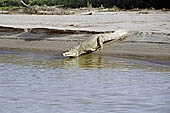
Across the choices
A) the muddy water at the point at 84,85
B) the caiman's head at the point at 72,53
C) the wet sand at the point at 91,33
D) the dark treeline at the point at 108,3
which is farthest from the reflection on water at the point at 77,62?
the dark treeline at the point at 108,3

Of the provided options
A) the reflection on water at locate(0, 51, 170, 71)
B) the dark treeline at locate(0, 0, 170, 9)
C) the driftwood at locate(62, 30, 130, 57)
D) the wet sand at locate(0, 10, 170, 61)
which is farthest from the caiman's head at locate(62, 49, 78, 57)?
the dark treeline at locate(0, 0, 170, 9)

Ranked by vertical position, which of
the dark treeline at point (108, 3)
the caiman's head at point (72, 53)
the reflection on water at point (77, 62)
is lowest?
the reflection on water at point (77, 62)

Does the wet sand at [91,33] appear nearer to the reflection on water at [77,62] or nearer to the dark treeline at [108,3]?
the reflection on water at [77,62]

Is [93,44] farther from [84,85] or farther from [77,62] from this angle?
[84,85]

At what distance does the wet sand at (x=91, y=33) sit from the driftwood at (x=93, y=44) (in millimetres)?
193

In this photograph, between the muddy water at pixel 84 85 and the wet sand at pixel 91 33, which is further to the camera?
the wet sand at pixel 91 33

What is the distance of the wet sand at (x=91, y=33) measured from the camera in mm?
14266

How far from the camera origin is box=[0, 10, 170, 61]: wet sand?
14.3 m

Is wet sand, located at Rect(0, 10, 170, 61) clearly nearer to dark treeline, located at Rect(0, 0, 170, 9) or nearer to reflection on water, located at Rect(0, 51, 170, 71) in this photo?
reflection on water, located at Rect(0, 51, 170, 71)

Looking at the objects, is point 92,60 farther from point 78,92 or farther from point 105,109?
point 105,109

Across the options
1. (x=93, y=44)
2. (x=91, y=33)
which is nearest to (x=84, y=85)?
(x=93, y=44)

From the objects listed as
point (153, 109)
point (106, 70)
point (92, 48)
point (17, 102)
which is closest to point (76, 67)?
point (106, 70)

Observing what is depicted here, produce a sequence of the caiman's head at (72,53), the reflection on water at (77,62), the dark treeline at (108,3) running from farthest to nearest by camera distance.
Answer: the dark treeline at (108,3) → the caiman's head at (72,53) → the reflection on water at (77,62)

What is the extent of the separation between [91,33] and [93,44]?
1.83 meters
